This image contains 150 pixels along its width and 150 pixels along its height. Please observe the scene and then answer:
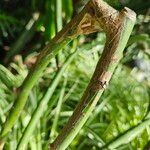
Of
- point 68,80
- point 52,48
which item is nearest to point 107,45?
point 52,48

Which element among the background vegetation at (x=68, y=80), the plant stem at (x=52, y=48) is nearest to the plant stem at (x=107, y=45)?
the plant stem at (x=52, y=48)

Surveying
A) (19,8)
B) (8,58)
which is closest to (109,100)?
(8,58)

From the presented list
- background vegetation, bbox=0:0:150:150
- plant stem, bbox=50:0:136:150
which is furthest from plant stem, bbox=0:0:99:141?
background vegetation, bbox=0:0:150:150

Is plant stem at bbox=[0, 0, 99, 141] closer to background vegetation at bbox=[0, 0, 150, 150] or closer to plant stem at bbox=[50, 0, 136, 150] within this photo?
plant stem at bbox=[50, 0, 136, 150]

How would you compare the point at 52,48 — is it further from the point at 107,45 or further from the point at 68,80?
the point at 68,80

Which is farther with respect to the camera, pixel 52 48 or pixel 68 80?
pixel 68 80

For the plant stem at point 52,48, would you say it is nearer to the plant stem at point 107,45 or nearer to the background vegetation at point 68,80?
the plant stem at point 107,45
